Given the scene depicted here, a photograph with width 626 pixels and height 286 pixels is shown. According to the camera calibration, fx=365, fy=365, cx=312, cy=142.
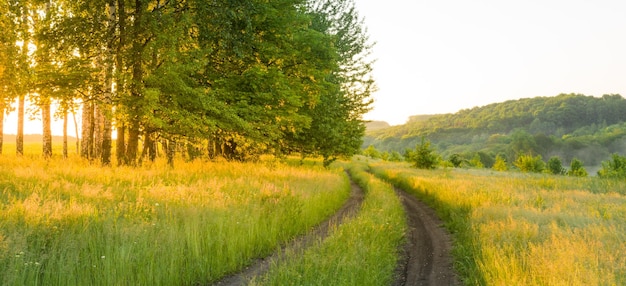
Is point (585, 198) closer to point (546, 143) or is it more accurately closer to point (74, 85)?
point (74, 85)

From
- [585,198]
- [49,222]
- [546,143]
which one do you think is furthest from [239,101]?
[546,143]

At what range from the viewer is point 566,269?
5.86m

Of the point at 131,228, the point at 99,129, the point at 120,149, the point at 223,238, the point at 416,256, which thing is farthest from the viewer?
the point at 99,129

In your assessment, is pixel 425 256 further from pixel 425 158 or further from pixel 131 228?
pixel 425 158

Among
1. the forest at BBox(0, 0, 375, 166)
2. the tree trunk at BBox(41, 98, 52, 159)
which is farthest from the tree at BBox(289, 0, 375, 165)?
the tree trunk at BBox(41, 98, 52, 159)

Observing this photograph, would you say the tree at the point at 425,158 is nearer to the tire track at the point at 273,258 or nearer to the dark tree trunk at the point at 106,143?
the tire track at the point at 273,258

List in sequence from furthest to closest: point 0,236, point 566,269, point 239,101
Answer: point 239,101 → point 566,269 → point 0,236

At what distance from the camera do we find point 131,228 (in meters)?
6.54

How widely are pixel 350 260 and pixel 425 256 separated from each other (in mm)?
2688

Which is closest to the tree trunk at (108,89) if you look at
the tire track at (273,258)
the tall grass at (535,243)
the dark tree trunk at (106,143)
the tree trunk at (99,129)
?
the dark tree trunk at (106,143)

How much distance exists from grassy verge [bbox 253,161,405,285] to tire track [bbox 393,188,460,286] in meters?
0.29

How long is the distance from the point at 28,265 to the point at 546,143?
220775 mm

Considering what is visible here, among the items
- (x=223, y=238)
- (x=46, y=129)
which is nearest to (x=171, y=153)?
(x=46, y=129)

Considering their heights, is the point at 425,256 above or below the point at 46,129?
below
